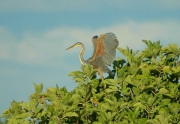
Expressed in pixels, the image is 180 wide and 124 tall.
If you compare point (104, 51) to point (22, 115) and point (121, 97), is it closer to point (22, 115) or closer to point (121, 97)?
point (121, 97)

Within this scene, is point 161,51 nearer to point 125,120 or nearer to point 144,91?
point 144,91

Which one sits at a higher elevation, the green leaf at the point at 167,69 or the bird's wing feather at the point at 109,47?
the bird's wing feather at the point at 109,47

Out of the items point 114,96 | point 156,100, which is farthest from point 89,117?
point 156,100

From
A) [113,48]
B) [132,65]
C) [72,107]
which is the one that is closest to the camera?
[72,107]

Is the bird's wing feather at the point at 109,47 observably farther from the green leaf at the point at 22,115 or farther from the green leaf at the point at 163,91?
the green leaf at the point at 22,115

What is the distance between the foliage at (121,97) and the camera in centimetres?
1298

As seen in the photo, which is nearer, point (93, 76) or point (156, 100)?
point (156, 100)

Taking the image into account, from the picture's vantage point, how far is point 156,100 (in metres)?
13.1

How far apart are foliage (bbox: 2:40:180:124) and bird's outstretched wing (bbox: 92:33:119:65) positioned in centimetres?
66

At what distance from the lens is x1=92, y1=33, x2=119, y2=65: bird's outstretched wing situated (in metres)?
15.0

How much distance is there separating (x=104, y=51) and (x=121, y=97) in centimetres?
185

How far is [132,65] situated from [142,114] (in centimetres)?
111

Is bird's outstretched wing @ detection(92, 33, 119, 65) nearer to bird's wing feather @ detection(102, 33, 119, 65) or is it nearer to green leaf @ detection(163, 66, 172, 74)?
bird's wing feather @ detection(102, 33, 119, 65)

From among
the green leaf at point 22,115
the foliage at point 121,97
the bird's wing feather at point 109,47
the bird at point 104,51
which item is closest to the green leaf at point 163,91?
the foliage at point 121,97
